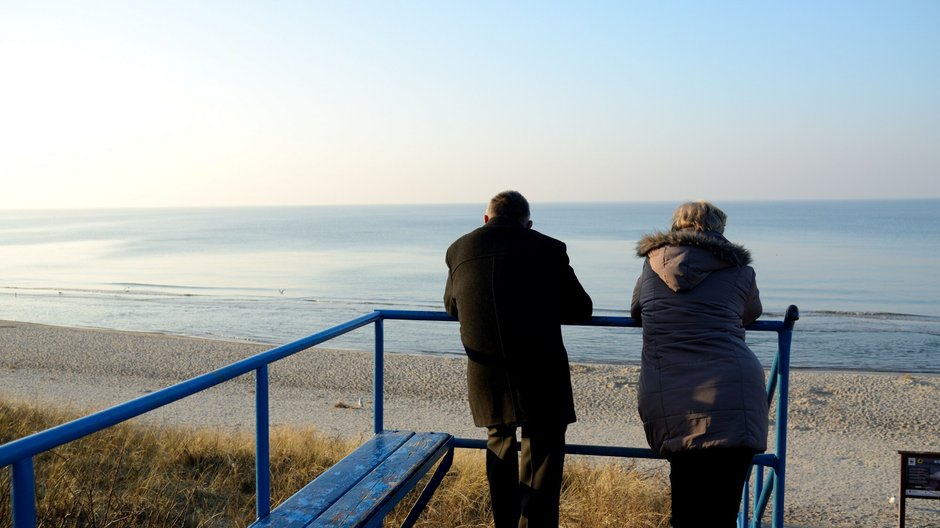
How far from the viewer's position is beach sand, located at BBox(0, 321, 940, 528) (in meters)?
7.48

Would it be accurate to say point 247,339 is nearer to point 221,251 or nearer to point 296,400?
point 296,400

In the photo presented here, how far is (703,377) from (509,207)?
1.07 m

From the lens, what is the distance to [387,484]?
3.37 m

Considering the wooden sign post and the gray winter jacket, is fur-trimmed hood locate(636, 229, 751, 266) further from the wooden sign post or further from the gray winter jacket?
the wooden sign post

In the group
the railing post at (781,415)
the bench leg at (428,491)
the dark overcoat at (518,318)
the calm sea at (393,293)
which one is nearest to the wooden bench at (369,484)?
the bench leg at (428,491)

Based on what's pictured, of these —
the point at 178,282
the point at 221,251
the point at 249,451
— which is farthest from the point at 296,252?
the point at 249,451

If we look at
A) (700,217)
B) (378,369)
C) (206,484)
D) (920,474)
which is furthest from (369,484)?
(920,474)

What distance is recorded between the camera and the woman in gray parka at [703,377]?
115 inches

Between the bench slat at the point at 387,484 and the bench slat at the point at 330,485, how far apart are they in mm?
36

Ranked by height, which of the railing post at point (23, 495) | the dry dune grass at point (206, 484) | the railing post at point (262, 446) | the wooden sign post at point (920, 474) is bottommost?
the dry dune grass at point (206, 484)

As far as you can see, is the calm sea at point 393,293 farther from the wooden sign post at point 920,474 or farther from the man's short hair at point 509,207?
the man's short hair at point 509,207

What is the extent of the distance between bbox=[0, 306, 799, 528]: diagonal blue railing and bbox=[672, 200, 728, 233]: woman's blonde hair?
1.40 feet

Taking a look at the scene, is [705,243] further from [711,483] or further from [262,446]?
[262,446]

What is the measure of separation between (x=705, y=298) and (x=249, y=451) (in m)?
4.82
